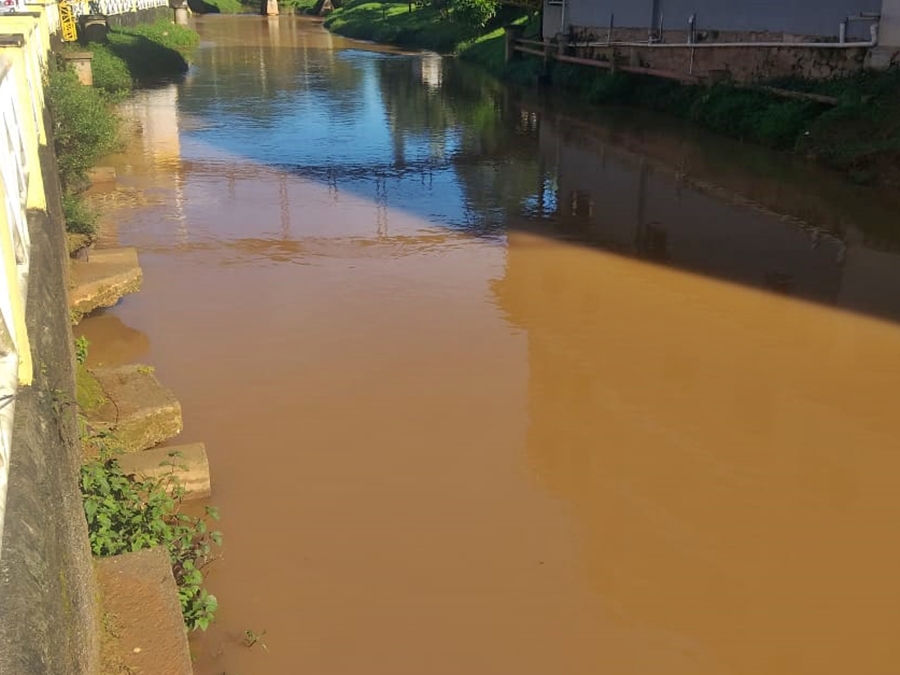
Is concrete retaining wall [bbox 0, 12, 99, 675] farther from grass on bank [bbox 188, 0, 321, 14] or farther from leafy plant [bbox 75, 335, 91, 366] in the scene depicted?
grass on bank [bbox 188, 0, 321, 14]

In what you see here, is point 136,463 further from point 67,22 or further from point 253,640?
point 67,22

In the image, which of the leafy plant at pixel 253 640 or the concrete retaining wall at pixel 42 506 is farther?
the leafy plant at pixel 253 640

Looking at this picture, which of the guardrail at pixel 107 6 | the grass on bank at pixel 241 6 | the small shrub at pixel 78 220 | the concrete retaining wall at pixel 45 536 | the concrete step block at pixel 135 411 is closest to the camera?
A: the concrete retaining wall at pixel 45 536

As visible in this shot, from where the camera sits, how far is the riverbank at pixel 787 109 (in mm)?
12047

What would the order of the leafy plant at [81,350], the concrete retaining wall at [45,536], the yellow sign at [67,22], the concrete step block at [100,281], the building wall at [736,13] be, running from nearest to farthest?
1. the concrete retaining wall at [45,536]
2. the leafy plant at [81,350]
3. the concrete step block at [100,281]
4. the building wall at [736,13]
5. the yellow sign at [67,22]

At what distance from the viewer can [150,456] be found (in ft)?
15.5

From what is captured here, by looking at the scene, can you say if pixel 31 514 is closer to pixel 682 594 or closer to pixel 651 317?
pixel 682 594

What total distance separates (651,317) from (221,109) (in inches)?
563

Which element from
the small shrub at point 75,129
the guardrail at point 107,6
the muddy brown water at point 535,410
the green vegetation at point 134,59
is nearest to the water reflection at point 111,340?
the muddy brown water at point 535,410

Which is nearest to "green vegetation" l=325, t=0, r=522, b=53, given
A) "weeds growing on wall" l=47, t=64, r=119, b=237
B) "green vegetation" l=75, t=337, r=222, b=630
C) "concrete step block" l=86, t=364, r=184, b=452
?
"weeds growing on wall" l=47, t=64, r=119, b=237

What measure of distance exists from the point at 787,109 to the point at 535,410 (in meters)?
10.1

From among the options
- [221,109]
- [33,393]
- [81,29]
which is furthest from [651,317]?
[81,29]

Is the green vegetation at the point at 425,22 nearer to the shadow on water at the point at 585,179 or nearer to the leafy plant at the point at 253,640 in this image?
the shadow on water at the point at 585,179

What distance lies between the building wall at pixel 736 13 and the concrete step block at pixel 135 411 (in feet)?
38.4
